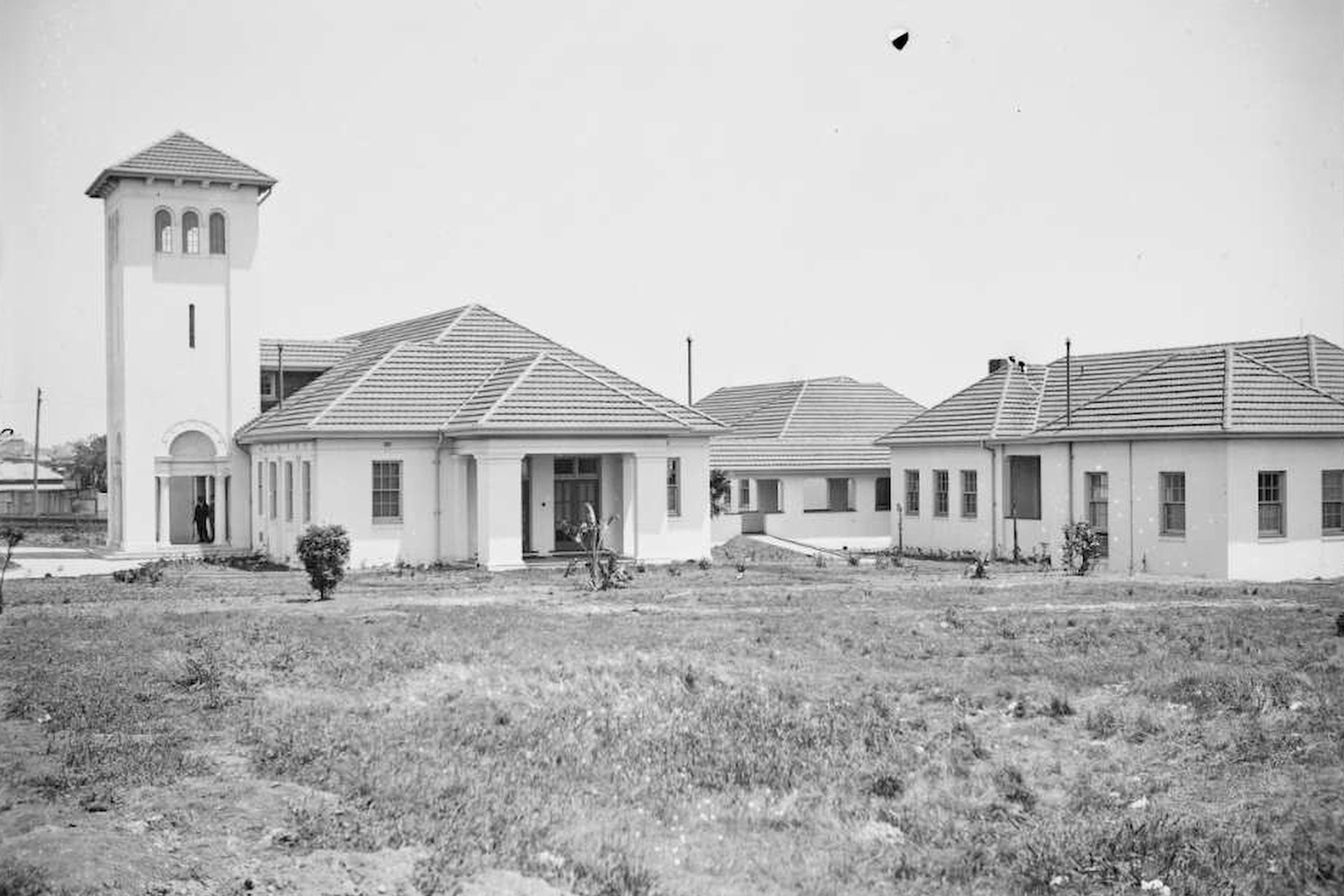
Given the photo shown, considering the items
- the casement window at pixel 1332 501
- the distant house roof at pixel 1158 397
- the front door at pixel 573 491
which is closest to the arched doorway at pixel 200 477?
the front door at pixel 573 491

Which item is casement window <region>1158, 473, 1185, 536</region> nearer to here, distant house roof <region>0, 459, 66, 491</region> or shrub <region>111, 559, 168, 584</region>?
shrub <region>111, 559, 168, 584</region>

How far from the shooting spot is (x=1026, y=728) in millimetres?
14453

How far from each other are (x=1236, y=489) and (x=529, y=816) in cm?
2297

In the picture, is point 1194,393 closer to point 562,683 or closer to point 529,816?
point 562,683

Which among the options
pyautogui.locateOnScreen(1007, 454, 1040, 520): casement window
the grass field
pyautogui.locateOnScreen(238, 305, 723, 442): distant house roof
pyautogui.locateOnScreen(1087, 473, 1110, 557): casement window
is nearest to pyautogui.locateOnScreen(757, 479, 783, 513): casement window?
pyautogui.locateOnScreen(1007, 454, 1040, 520): casement window

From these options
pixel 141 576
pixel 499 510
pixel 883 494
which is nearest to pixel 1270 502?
pixel 499 510

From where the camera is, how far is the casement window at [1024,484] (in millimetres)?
38625

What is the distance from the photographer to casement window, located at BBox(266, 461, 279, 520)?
121 feet

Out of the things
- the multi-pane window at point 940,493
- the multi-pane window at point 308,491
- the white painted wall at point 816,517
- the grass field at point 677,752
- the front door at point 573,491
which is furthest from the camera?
the white painted wall at point 816,517

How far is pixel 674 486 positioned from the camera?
37.1 metres

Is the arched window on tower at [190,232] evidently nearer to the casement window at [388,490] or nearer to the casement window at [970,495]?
the casement window at [388,490]

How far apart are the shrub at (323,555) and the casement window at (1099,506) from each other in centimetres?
1790

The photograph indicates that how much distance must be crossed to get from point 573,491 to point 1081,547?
1282 centimetres

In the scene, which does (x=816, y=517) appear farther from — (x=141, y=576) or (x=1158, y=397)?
(x=141, y=576)
